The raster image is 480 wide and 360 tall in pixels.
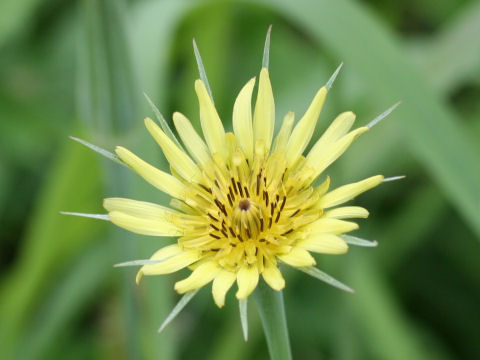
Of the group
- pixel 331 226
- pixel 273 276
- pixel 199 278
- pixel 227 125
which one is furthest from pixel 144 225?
pixel 227 125

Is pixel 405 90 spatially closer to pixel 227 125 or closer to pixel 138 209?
pixel 138 209

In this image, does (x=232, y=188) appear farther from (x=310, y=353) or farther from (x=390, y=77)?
(x=310, y=353)

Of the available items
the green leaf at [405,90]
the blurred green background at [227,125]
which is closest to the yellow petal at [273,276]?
the green leaf at [405,90]

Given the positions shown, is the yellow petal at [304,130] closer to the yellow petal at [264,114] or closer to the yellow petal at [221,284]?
the yellow petal at [264,114]

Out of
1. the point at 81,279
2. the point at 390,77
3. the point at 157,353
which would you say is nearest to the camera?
the point at 390,77

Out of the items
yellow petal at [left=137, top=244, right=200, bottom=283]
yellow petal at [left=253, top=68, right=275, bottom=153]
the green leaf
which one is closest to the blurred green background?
the green leaf

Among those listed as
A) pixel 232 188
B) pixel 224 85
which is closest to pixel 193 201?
pixel 232 188
